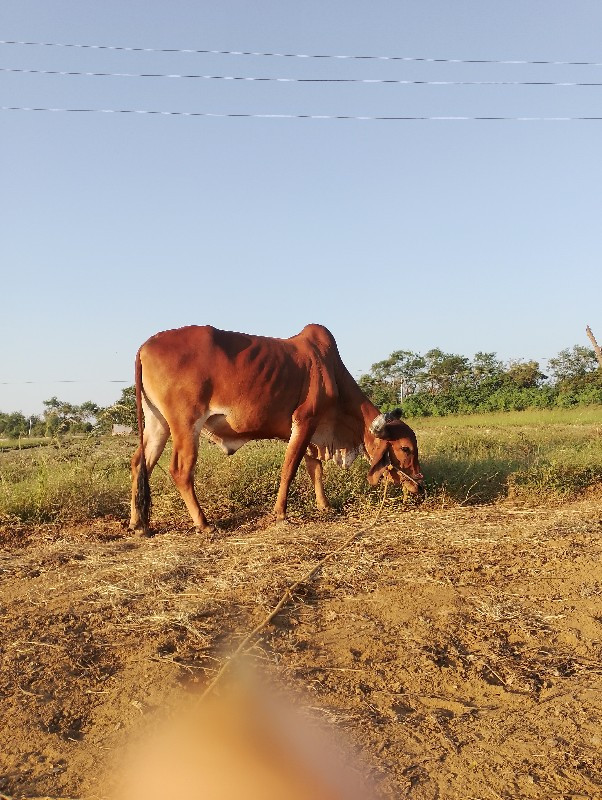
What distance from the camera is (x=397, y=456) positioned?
7.73m

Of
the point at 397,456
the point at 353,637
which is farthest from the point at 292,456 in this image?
the point at 353,637

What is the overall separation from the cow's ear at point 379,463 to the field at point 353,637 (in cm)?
48

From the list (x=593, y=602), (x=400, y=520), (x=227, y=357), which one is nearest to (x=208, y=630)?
(x=593, y=602)

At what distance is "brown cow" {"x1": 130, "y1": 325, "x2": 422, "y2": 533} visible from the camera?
6707mm

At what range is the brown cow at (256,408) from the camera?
6707 mm

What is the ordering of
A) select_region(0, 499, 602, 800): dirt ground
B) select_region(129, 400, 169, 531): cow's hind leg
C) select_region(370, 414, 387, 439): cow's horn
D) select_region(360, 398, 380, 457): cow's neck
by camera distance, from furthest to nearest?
select_region(360, 398, 380, 457): cow's neck
select_region(370, 414, 387, 439): cow's horn
select_region(129, 400, 169, 531): cow's hind leg
select_region(0, 499, 602, 800): dirt ground

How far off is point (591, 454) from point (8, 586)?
796 cm

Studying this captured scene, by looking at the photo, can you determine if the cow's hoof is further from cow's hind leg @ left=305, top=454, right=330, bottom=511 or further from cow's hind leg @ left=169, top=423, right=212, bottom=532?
cow's hind leg @ left=305, top=454, right=330, bottom=511

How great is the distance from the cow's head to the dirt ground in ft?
6.36

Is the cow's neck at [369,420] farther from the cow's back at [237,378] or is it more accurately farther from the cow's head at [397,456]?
the cow's back at [237,378]

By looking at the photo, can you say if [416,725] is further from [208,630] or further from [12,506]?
[12,506]

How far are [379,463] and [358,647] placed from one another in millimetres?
4203

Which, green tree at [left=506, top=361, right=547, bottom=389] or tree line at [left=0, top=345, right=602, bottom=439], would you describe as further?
green tree at [left=506, top=361, right=547, bottom=389]

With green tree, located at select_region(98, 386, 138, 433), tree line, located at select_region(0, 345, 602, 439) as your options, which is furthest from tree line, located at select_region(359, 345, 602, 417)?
green tree, located at select_region(98, 386, 138, 433)
